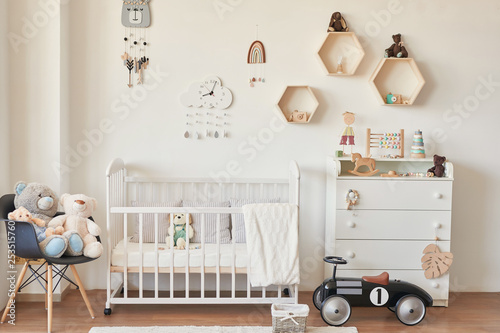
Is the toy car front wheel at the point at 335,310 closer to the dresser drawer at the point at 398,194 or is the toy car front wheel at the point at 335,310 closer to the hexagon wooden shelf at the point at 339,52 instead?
the dresser drawer at the point at 398,194

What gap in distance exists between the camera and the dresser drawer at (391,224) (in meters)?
3.26

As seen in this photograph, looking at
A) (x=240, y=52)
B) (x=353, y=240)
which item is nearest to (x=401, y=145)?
(x=353, y=240)

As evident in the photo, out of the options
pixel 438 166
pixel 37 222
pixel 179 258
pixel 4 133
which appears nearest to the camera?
pixel 37 222

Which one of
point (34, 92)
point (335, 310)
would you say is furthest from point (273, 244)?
point (34, 92)

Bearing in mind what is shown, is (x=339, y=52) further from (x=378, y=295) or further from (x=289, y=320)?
(x=289, y=320)

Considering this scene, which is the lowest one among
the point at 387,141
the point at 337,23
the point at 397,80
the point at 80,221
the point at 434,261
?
the point at 434,261

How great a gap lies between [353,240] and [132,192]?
148 centimetres

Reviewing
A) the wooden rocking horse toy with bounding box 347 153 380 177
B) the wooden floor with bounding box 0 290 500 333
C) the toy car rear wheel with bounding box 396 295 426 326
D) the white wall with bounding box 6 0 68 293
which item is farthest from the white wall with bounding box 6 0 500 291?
the toy car rear wheel with bounding box 396 295 426 326

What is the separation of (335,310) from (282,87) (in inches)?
58.0

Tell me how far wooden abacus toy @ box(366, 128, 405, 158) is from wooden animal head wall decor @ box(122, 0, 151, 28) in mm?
1620

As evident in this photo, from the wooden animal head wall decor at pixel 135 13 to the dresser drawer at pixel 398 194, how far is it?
1.64m

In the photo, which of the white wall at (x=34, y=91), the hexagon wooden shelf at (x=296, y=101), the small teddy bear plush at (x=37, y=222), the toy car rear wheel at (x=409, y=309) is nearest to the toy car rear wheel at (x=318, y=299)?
the toy car rear wheel at (x=409, y=309)

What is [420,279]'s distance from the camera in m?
3.29

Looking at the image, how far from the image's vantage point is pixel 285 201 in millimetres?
3582
